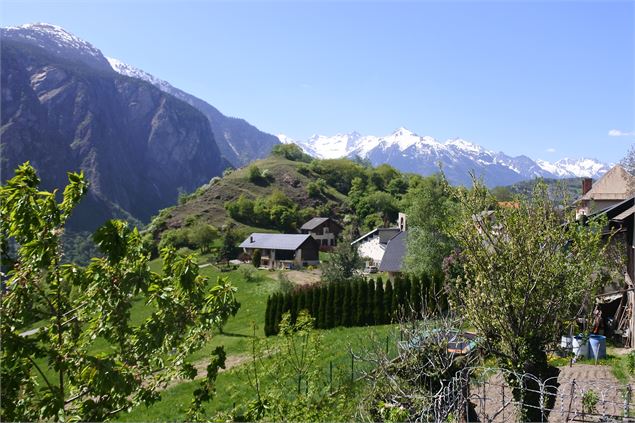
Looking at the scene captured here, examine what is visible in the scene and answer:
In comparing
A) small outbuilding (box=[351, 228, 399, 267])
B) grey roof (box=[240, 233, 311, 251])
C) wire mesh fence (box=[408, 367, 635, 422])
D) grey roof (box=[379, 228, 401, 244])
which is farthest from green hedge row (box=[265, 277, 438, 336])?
grey roof (box=[240, 233, 311, 251])

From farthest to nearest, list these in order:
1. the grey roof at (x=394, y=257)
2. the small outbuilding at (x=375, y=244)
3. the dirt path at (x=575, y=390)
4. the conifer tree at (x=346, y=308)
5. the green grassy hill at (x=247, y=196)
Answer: the green grassy hill at (x=247, y=196) < the small outbuilding at (x=375, y=244) < the grey roof at (x=394, y=257) < the conifer tree at (x=346, y=308) < the dirt path at (x=575, y=390)

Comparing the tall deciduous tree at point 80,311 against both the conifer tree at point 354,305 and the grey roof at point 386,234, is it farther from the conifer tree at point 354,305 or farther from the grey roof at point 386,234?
the grey roof at point 386,234

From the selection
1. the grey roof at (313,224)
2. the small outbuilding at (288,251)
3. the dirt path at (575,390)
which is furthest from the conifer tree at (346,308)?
the grey roof at (313,224)

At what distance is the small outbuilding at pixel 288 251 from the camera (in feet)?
225

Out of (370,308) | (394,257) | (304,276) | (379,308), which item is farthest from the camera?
(304,276)

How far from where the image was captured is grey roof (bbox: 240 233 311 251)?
6988cm

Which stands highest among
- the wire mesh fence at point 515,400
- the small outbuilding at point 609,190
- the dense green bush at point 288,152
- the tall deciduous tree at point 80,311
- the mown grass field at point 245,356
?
the dense green bush at point 288,152

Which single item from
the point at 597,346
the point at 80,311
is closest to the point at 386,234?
the point at 597,346

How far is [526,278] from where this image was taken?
9070 mm

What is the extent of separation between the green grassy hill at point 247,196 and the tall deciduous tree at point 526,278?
281 feet

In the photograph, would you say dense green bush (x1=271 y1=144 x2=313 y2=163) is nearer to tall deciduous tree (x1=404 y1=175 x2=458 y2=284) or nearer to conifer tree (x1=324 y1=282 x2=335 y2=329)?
tall deciduous tree (x1=404 y1=175 x2=458 y2=284)

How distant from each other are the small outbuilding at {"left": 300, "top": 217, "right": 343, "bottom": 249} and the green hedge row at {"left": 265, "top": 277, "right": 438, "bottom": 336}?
55.0 m

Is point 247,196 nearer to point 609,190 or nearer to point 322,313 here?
point 322,313

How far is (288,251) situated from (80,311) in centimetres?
6486
